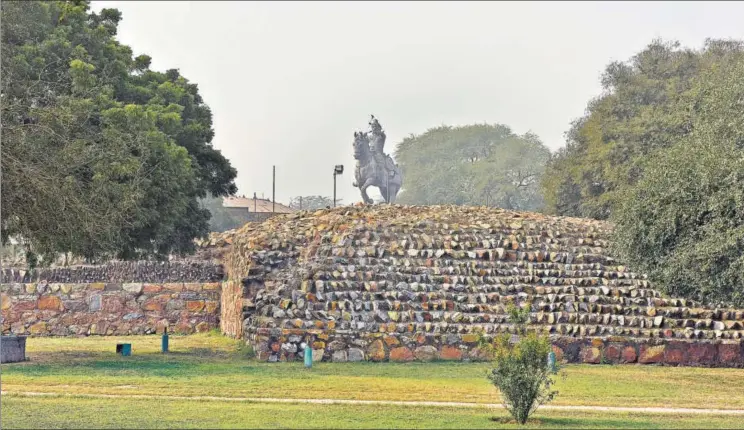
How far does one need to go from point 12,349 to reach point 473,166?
78.1 m

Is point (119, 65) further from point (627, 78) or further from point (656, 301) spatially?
point (627, 78)

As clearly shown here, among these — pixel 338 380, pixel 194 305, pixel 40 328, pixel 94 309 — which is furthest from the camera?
pixel 194 305

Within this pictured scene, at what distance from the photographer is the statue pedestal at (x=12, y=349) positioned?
2584cm

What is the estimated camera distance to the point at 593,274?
31.3 meters

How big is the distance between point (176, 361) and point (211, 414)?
1080 cm

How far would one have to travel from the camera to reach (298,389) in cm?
2102

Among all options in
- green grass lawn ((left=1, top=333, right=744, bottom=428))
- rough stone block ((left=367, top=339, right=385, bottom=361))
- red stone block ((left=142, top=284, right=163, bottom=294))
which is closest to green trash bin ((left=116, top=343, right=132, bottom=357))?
green grass lawn ((left=1, top=333, right=744, bottom=428))

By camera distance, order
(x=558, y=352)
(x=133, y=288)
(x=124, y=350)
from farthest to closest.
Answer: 1. (x=133, y=288)
2. (x=124, y=350)
3. (x=558, y=352)

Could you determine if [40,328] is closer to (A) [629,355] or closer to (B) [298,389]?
(A) [629,355]

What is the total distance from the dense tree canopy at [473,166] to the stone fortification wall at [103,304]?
5671 centimetres

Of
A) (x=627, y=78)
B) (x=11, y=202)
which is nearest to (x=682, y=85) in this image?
(x=627, y=78)

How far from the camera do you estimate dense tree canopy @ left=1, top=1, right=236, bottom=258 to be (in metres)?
24.4

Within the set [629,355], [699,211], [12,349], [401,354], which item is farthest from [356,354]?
[699,211]

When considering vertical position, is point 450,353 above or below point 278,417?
above
